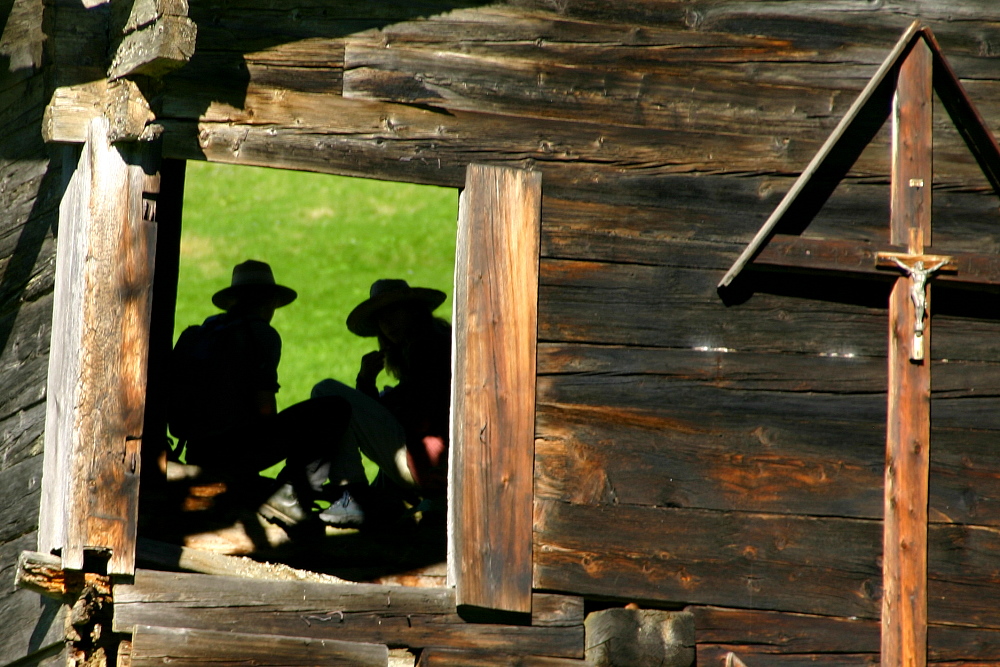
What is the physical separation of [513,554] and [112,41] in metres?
2.55

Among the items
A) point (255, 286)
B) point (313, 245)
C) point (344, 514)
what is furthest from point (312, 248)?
point (344, 514)

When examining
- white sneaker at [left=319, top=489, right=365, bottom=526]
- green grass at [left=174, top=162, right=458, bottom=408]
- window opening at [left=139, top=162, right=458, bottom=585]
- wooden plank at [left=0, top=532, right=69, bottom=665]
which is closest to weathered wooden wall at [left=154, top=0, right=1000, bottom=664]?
white sneaker at [left=319, top=489, right=365, bottom=526]

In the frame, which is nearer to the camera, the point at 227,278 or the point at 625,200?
the point at 625,200

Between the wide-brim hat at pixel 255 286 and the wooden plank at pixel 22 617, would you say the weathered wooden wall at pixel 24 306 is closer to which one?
the wooden plank at pixel 22 617

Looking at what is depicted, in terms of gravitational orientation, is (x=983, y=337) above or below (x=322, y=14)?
below

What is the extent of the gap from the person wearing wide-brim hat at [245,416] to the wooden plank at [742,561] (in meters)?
1.45

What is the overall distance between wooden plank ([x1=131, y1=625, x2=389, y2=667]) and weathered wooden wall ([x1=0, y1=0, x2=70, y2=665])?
1.04 m

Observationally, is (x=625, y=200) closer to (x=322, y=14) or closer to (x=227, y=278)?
(x=322, y=14)

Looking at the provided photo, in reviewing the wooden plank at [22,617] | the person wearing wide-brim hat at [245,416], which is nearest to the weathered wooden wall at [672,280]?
the person wearing wide-brim hat at [245,416]

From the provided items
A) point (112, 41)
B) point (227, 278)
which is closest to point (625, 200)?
point (112, 41)

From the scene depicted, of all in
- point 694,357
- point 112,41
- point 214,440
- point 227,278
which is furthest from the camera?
point 227,278

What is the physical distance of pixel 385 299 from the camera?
724 cm

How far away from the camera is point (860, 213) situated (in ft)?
19.1

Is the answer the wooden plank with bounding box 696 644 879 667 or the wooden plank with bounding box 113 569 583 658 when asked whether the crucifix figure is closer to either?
the wooden plank with bounding box 696 644 879 667
